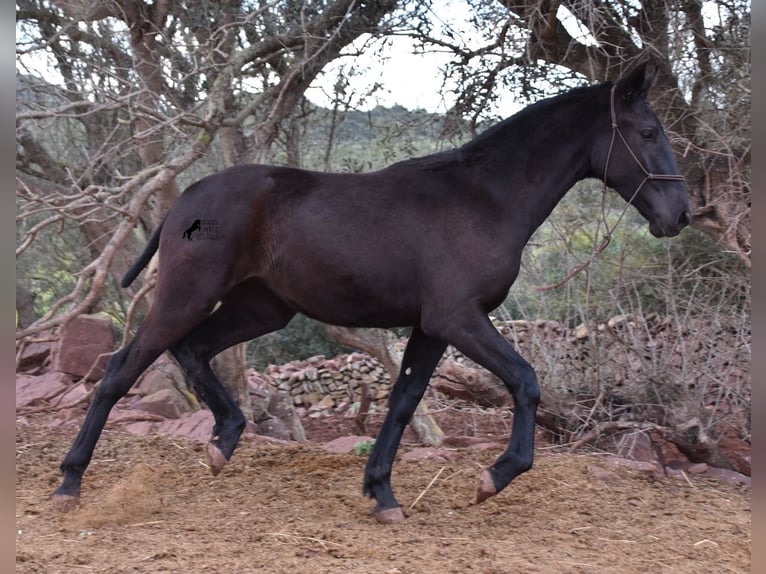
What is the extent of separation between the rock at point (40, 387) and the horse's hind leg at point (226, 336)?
3.05 metres

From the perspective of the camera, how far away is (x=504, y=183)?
14.3 feet

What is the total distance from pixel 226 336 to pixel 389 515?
5.23ft

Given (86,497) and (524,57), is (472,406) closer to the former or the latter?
(524,57)

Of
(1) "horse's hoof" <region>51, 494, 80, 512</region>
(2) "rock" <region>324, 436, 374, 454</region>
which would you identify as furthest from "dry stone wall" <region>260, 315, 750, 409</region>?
(1) "horse's hoof" <region>51, 494, 80, 512</region>

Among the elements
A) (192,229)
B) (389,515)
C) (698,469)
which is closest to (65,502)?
(192,229)

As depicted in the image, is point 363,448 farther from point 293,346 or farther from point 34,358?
point 293,346

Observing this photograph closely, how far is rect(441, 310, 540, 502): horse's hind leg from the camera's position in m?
3.95

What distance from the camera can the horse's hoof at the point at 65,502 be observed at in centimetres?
429

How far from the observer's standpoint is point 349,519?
14.1ft

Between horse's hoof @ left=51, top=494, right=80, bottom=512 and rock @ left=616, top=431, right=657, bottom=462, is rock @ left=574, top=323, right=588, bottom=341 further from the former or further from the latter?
horse's hoof @ left=51, top=494, right=80, bottom=512

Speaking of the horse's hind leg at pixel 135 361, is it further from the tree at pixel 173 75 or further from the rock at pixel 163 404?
the rock at pixel 163 404

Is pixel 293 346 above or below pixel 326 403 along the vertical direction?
above

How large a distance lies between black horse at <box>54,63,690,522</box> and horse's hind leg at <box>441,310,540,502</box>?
12 millimetres

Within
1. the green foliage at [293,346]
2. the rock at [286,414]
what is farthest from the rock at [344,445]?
the green foliage at [293,346]
